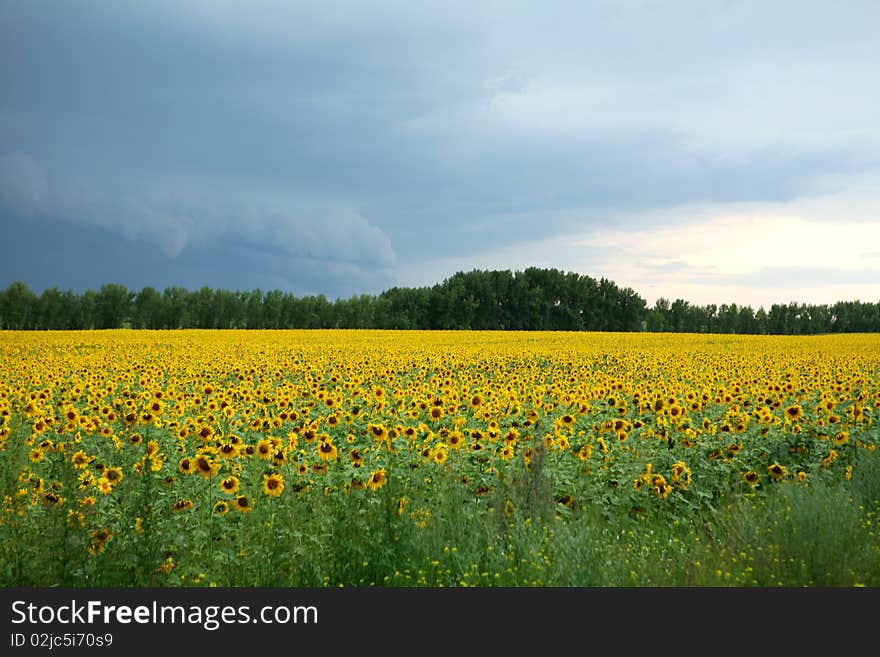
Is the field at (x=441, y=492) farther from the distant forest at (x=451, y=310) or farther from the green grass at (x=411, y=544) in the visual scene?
the distant forest at (x=451, y=310)

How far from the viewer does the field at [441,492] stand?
5.20 m

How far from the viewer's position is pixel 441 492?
644 centimetres

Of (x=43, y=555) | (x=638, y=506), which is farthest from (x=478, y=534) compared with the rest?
(x=43, y=555)

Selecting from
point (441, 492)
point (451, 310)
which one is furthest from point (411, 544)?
point (451, 310)

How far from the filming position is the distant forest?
79875 mm

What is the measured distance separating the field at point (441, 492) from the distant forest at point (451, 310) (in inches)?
2727

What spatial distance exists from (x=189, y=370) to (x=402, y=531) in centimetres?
1300

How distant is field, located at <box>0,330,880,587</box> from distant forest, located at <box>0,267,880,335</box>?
227 ft

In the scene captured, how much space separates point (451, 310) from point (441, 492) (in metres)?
78.5

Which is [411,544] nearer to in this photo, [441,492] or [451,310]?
[441,492]

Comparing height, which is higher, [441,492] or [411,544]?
Result: [441,492]

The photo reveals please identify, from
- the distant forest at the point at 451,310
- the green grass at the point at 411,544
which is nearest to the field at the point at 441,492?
the green grass at the point at 411,544

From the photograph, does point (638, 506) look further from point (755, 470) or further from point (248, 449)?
point (248, 449)

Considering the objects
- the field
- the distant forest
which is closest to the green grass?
the field
